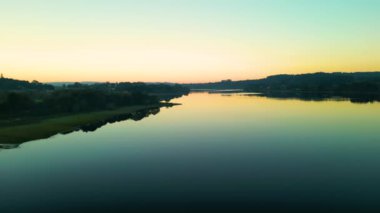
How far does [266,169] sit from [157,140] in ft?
86.6

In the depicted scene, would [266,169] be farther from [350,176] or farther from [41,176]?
[41,176]

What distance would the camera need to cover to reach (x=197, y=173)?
35.2 metres

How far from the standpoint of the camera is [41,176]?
35.1 m

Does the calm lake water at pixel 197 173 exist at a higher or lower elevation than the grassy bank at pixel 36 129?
lower

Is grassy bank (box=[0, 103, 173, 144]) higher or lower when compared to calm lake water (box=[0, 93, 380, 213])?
higher

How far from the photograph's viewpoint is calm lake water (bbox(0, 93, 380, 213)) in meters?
26.8

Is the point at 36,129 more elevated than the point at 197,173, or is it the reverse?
the point at 36,129

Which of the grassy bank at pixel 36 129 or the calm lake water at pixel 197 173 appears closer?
the calm lake water at pixel 197 173

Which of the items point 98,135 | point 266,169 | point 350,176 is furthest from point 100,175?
point 98,135

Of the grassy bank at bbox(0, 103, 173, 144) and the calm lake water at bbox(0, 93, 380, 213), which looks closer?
the calm lake water at bbox(0, 93, 380, 213)

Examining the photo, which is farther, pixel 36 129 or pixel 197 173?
pixel 36 129

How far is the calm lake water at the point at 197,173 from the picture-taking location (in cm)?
2678

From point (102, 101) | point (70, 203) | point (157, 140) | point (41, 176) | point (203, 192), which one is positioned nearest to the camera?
point (70, 203)

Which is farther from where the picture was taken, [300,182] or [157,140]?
[157,140]
